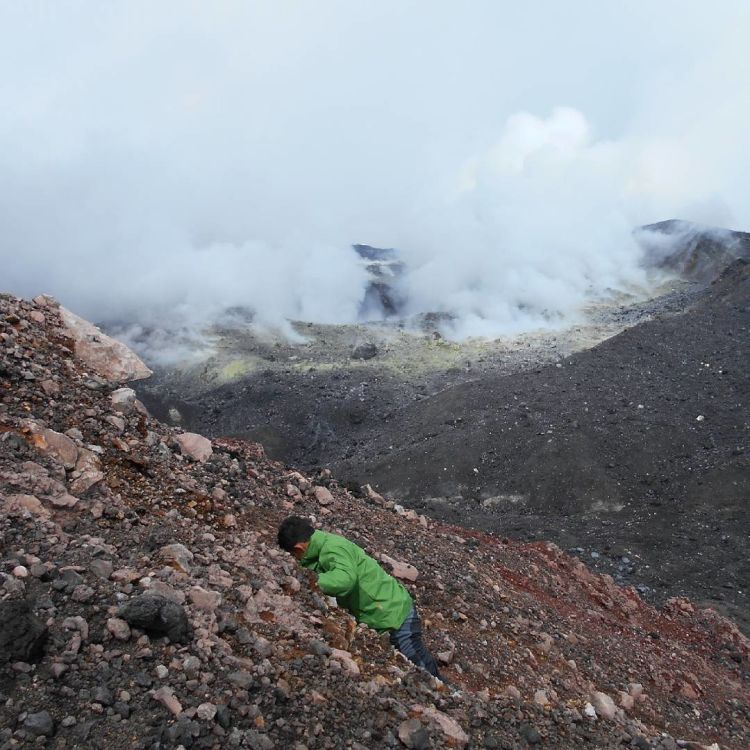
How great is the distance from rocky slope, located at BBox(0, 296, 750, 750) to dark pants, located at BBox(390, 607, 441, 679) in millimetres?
265

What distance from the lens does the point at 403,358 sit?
89.6 feet

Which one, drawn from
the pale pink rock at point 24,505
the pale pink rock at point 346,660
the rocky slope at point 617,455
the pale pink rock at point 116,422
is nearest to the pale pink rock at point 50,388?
the pale pink rock at point 116,422

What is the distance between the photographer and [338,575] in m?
4.30

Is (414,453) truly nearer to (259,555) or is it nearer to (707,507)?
(707,507)

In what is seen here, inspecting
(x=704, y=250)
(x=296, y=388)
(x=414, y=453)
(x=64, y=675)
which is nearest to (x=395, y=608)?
(x=64, y=675)

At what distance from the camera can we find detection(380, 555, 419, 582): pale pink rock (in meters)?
6.00

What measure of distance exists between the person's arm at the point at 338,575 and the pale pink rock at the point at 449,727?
3.46 feet

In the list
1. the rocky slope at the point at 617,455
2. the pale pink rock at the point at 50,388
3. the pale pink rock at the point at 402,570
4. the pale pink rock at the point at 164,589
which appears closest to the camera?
the pale pink rock at the point at 164,589

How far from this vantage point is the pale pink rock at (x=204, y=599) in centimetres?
365

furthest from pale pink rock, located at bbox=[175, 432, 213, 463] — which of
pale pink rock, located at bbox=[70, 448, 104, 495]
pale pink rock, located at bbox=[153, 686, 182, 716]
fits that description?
pale pink rock, located at bbox=[153, 686, 182, 716]

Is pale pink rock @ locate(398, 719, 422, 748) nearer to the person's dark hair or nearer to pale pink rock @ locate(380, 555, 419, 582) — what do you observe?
the person's dark hair

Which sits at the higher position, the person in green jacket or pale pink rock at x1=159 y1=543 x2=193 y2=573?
pale pink rock at x1=159 y1=543 x2=193 y2=573

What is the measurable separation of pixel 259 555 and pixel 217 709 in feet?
5.79

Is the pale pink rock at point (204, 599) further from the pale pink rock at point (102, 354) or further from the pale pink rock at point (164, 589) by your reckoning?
the pale pink rock at point (102, 354)
